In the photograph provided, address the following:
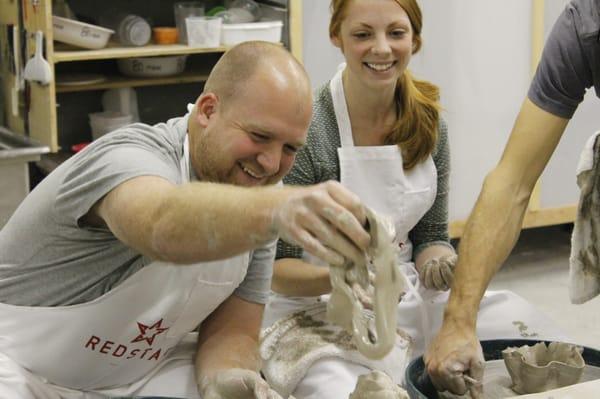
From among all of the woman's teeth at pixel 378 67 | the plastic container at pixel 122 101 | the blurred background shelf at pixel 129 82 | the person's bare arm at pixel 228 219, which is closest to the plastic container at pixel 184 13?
the blurred background shelf at pixel 129 82

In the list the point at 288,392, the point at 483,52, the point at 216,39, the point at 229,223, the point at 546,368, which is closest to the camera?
the point at 229,223

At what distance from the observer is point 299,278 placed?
2002 mm

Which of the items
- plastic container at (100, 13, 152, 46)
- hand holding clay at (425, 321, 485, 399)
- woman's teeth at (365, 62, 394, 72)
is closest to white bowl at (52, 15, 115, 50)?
plastic container at (100, 13, 152, 46)

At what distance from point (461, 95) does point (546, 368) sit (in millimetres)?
1773

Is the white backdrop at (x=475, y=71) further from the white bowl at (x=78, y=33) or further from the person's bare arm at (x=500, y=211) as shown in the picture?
the person's bare arm at (x=500, y=211)

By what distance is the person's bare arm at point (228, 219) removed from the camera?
1.11m

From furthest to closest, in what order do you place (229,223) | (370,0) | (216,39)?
(216,39)
(370,0)
(229,223)

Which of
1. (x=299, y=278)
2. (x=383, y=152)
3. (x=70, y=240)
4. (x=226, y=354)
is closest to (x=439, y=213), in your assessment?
(x=383, y=152)

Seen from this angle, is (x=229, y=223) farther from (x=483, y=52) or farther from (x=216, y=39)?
(x=483, y=52)

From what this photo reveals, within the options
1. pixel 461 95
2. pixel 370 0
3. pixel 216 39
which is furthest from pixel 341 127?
pixel 461 95

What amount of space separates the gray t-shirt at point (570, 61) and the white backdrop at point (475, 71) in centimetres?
119

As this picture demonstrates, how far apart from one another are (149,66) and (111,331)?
64.2 inches

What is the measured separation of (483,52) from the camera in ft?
10.6

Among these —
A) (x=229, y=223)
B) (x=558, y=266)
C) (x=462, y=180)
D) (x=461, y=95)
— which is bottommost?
(x=558, y=266)
